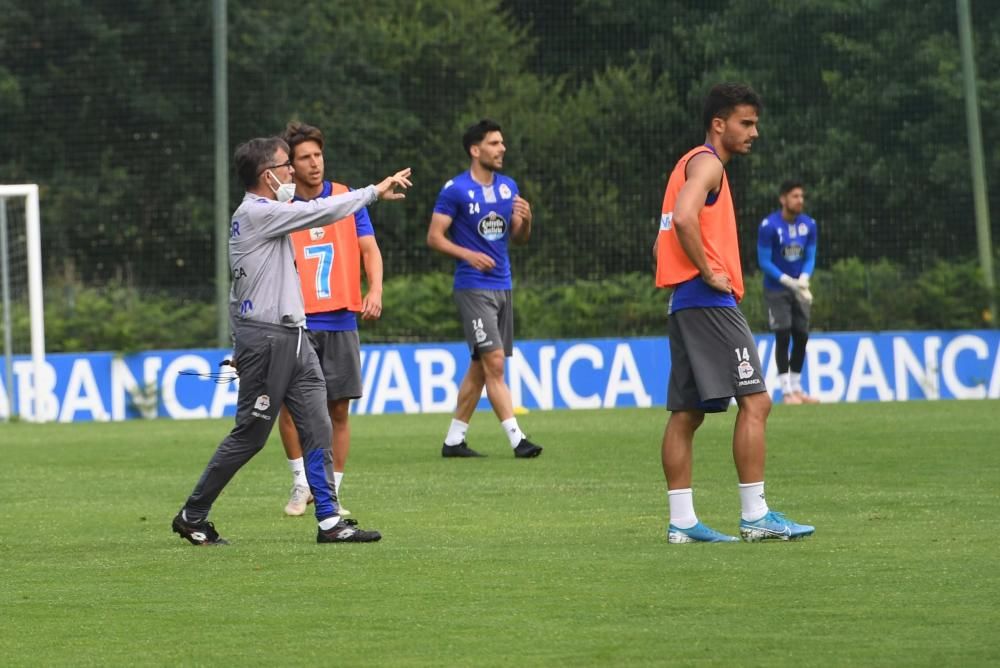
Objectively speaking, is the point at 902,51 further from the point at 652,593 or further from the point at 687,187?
the point at 652,593

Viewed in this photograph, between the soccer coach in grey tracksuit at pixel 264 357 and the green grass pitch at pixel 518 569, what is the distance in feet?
0.71

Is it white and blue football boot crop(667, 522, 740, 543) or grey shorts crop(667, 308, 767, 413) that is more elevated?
grey shorts crop(667, 308, 767, 413)

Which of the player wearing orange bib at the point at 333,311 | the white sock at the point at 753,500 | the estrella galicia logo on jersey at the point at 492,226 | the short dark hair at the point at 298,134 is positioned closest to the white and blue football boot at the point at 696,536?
the white sock at the point at 753,500

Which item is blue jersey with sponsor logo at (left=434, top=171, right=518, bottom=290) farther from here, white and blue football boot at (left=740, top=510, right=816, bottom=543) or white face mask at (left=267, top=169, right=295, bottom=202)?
white and blue football boot at (left=740, top=510, right=816, bottom=543)

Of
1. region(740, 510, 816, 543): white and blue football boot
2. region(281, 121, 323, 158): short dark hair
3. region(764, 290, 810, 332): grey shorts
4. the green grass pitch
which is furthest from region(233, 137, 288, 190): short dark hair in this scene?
region(764, 290, 810, 332): grey shorts

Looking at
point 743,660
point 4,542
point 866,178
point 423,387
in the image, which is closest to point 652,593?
point 743,660

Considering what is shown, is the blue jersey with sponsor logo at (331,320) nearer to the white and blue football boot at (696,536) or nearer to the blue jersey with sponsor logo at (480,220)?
the white and blue football boot at (696,536)

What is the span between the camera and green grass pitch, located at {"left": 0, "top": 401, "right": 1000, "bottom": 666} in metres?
5.61

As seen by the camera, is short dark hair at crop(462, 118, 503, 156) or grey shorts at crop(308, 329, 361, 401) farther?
short dark hair at crop(462, 118, 503, 156)

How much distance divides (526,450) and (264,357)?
5020mm

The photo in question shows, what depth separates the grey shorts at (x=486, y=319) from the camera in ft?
44.3

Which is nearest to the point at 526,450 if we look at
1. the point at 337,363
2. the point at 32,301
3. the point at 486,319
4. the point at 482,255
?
the point at 486,319

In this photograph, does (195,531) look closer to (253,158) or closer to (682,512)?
(253,158)

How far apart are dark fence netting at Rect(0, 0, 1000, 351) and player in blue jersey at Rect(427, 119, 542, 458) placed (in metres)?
7.95
